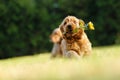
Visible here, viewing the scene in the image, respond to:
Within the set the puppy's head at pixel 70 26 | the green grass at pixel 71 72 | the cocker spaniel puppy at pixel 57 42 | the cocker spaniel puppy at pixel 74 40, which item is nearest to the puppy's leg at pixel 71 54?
the cocker spaniel puppy at pixel 74 40

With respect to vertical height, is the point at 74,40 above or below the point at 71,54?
above

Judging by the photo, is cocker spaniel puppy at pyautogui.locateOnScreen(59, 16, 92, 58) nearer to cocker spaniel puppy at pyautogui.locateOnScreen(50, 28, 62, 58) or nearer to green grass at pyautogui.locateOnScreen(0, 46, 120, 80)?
cocker spaniel puppy at pyautogui.locateOnScreen(50, 28, 62, 58)

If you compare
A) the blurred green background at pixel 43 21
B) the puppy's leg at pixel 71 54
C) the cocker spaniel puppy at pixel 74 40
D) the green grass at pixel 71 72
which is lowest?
the green grass at pixel 71 72

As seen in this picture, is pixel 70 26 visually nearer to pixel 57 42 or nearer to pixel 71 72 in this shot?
pixel 57 42

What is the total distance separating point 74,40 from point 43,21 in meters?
27.2

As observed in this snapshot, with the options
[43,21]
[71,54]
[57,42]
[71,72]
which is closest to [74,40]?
[71,54]

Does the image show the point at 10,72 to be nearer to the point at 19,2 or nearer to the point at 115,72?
the point at 115,72

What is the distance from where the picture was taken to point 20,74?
637cm

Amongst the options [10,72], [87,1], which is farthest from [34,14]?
[10,72]

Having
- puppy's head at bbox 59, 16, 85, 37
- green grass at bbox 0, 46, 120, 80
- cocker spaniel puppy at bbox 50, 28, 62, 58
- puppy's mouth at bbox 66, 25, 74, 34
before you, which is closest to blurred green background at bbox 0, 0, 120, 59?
cocker spaniel puppy at bbox 50, 28, 62, 58

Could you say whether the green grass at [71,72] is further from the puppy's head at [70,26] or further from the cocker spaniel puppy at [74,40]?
the puppy's head at [70,26]

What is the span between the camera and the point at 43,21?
39.0 m

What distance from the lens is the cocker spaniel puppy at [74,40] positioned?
38.1ft

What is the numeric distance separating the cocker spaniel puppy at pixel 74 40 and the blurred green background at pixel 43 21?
1007 inches
